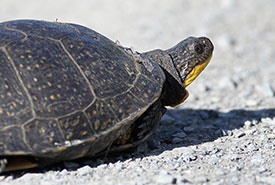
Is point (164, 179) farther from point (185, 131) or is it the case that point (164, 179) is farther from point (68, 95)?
point (185, 131)

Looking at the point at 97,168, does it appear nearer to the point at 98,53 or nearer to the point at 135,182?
the point at 135,182

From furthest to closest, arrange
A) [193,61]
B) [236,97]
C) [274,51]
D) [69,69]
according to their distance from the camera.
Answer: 1. [274,51]
2. [236,97]
3. [193,61]
4. [69,69]

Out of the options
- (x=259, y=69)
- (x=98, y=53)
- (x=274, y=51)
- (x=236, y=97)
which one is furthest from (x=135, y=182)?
(x=274, y=51)

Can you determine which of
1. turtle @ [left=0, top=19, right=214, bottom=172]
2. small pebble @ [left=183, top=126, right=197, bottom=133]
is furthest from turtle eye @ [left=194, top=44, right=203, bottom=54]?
small pebble @ [left=183, top=126, right=197, bottom=133]

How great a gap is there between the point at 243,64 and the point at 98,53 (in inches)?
205

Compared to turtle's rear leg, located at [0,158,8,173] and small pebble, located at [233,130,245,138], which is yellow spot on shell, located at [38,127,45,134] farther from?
small pebble, located at [233,130,245,138]

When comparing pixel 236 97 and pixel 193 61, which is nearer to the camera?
pixel 193 61

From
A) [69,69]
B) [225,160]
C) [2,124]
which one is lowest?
[225,160]

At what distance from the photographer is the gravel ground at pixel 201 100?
4.09m

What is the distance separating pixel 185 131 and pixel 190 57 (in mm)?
940

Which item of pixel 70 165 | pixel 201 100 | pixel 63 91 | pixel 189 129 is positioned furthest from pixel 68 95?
pixel 201 100

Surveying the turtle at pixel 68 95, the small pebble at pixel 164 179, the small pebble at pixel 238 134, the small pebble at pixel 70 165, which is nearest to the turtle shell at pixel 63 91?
the turtle at pixel 68 95

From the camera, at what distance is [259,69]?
8.80m

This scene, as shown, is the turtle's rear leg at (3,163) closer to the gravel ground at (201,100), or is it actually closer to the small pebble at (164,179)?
the gravel ground at (201,100)
